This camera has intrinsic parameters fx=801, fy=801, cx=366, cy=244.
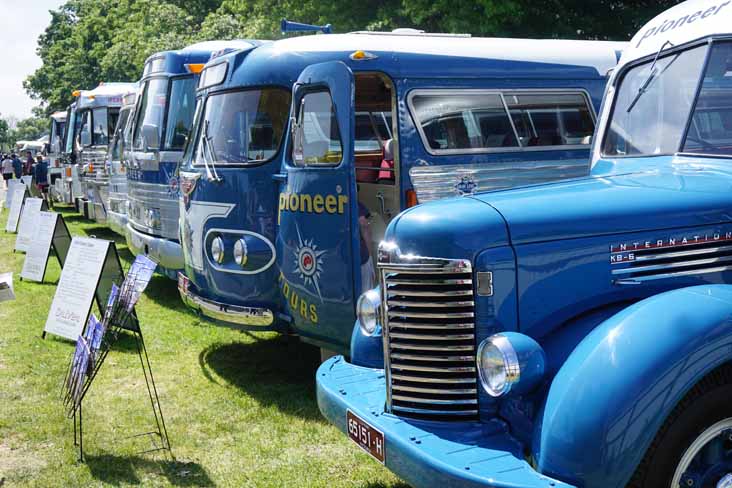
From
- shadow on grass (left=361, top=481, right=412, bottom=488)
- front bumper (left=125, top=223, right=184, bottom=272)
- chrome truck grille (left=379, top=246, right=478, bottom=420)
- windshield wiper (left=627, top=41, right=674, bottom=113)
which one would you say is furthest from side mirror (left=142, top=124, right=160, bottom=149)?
chrome truck grille (left=379, top=246, right=478, bottom=420)

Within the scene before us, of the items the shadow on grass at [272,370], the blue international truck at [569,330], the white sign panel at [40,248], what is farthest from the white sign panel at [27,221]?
the blue international truck at [569,330]

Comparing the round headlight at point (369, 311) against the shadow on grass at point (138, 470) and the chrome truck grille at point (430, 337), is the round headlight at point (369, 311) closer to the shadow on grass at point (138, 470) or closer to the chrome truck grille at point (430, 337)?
the chrome truck grille at point (430, 337)

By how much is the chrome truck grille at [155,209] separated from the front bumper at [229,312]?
2.46 metres

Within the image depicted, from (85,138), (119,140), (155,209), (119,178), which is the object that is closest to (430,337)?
(155,209)

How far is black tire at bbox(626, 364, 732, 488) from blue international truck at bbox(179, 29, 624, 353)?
2906 millimetres

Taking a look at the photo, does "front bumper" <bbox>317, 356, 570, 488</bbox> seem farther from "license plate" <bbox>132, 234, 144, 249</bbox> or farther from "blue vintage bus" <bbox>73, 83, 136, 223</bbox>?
"blue vintage bus" <bbox>73, 83, 136, 223</bbox>

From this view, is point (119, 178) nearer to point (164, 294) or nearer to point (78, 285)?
point (164, 294)

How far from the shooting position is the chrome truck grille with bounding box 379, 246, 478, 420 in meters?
3.71

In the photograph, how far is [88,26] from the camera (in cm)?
4241

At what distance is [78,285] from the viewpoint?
7.49 m

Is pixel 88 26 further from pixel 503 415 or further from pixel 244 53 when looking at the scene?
pixel 503 415

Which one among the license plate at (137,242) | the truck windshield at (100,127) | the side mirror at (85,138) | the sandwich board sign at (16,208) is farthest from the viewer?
the sandwich board sign at (16,208)

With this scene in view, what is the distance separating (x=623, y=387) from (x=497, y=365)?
1.81 ft

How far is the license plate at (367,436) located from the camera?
12.3ft
